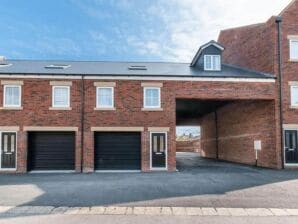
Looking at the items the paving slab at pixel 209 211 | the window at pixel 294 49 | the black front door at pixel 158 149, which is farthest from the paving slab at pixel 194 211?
the window at pixel 294 49

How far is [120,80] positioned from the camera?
22.4 m

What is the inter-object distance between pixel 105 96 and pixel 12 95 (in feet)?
17.8

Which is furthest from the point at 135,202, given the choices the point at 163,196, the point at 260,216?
the point at 260,216

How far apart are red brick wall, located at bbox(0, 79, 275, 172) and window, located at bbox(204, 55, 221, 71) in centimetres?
225

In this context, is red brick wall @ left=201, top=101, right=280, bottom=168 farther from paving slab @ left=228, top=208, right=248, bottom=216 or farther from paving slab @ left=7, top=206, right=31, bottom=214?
paving slab @ left=7, top=206, right=31, bottom=214

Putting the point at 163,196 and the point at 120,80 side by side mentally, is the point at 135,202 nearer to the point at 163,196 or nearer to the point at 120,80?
the point at 163,196

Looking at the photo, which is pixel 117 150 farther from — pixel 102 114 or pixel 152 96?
pixel 152 96

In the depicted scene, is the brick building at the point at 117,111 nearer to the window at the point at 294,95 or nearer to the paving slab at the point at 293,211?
the window at the point at 294,95

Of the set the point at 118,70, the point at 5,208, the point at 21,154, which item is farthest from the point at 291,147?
the point at 5,208

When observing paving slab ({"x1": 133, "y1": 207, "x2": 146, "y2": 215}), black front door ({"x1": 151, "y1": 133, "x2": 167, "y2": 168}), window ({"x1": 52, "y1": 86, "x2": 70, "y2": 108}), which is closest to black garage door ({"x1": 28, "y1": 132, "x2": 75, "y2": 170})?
window ({"x1": 52, "y1": 86, "x2": 70, "y2": 108})

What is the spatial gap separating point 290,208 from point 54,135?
15.3 metres

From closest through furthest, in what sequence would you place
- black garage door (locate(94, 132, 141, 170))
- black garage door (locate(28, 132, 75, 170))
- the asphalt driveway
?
1. the asphalt driveway
2. black garage door (locate(28, 132, 75, 170))
3. black garage door (locate(94, 132, 141, 170))

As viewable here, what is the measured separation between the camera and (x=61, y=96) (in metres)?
22.2

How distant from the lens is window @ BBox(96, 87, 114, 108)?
2239 cm
